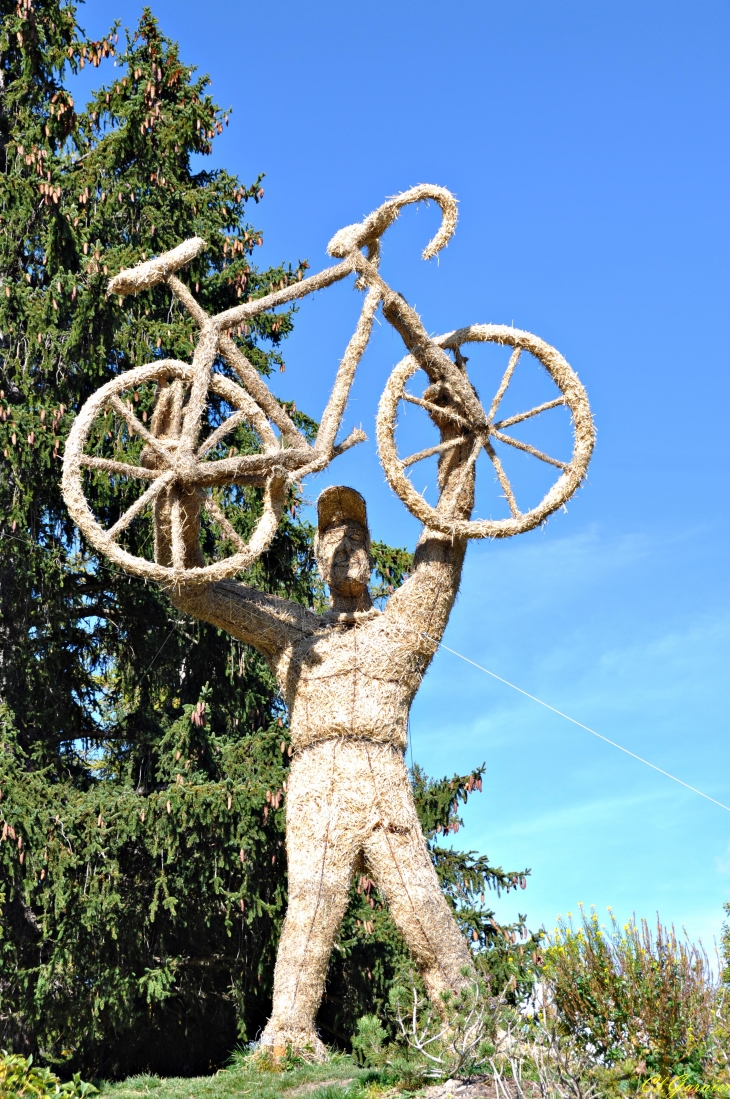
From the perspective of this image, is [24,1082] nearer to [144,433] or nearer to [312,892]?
[312,892]

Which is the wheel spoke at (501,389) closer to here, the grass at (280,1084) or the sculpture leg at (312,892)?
the sculpture leg at (312,892)

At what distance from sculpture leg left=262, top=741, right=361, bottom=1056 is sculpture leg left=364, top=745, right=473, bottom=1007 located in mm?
193

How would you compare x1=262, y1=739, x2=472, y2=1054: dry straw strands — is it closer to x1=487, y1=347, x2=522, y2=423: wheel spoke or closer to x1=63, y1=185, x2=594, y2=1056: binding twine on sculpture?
x1=63, y1=185, x2=594, y2=1056: binding twine on sculpture

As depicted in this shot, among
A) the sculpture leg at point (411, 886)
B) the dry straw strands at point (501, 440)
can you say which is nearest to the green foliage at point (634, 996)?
the sculpture leg at point (411, 886)

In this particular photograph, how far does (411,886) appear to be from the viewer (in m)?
7.34

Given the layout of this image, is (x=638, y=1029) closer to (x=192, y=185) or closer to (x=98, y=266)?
(x=98, y=266)

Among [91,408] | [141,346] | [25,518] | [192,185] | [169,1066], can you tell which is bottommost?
[169,1066]

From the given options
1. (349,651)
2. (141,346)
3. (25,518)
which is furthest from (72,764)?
(349,651)

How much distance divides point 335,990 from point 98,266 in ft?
21.3

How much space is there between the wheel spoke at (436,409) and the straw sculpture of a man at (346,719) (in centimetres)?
8

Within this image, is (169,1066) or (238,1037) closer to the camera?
(238,1037)

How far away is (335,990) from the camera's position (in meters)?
10.0

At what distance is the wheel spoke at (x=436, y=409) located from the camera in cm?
793

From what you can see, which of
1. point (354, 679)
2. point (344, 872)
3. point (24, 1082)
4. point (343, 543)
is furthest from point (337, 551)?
point (24, 1082)
